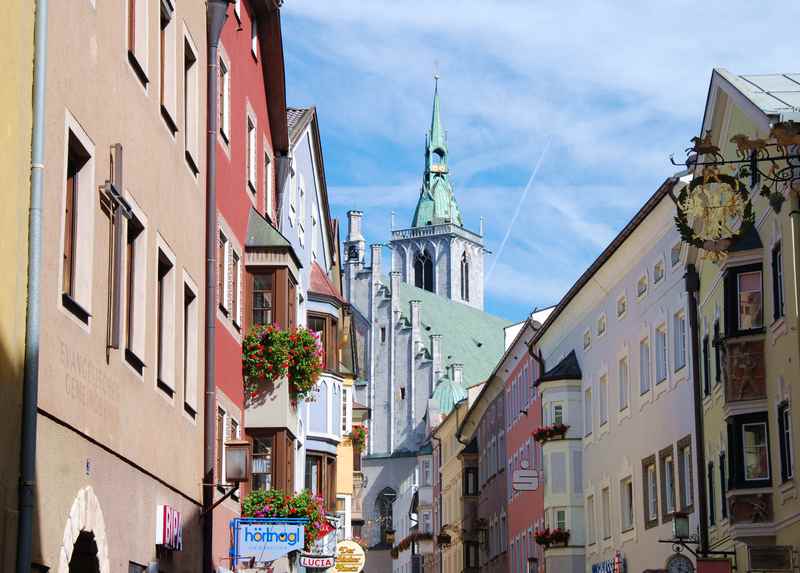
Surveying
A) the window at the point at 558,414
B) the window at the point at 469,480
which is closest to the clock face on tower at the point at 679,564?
the window at the point at 558,414

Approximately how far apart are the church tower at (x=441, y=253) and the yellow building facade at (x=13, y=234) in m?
139

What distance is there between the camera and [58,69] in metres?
13.4

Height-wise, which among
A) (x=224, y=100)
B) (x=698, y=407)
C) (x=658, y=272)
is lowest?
(x=698, y=407)

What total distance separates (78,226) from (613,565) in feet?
99.8

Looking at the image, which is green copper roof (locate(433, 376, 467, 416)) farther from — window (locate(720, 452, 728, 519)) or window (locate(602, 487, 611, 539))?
window (locate(720, 452, 728, 519))

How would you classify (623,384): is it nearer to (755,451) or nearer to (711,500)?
(711,500)

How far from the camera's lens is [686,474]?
1387 inches

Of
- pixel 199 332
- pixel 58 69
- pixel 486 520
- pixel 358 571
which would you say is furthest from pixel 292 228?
pixel 486 520

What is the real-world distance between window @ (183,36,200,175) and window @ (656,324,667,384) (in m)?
18.4

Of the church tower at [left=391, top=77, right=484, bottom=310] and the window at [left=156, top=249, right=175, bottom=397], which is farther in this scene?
the church tower at [left=391, top=77, right=484, bottom=310]

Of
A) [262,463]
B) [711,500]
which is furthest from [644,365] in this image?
[262,463]

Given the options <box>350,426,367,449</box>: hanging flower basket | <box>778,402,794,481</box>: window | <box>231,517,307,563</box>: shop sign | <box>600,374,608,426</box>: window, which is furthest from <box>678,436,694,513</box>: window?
<box>231,517,307,563</box>: shop sign

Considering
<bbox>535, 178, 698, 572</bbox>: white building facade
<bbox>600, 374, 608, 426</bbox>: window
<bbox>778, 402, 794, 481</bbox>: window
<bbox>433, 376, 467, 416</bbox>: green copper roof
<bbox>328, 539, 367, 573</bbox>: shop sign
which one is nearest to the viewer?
<bbox>778, 402, 794, 481</bbox>: window

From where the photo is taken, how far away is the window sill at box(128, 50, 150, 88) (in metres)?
16.7
